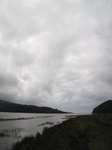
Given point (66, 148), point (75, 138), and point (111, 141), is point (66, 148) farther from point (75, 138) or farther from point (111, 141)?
point (111, 141)

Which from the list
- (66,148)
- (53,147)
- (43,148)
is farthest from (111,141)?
(43,148)

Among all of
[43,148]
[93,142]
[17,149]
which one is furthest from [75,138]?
[17,149]

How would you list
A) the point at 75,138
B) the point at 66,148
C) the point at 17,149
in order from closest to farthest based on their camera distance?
the point at 66,148, the point at 17,149, the point at 75,138

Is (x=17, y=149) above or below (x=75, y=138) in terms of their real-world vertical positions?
below

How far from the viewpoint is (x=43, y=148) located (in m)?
13.3

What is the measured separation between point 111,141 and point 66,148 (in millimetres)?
5991

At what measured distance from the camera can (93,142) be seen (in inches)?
601

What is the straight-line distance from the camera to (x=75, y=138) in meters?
16.9

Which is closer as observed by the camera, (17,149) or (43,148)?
(43,148)

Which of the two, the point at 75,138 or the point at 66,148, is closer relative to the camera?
the point at 66,148

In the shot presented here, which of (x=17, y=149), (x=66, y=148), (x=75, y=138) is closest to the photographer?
(x=66, y=148)

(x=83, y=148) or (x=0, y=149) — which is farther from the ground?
(x=83, y=148)

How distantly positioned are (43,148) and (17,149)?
12.0 feet

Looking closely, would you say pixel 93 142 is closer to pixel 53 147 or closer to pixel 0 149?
pixel 53 147
